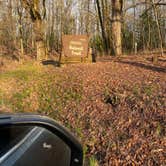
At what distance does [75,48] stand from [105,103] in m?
9.25

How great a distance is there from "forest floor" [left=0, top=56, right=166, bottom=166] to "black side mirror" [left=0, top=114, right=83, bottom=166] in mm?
966

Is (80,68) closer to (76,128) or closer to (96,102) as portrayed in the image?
(96,102)

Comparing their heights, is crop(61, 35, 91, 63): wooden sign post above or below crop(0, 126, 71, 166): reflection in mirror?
above

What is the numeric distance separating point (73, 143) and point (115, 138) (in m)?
4.93

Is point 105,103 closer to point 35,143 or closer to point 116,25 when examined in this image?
point 35,143

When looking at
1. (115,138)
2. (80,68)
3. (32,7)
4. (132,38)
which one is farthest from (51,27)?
(115,138)

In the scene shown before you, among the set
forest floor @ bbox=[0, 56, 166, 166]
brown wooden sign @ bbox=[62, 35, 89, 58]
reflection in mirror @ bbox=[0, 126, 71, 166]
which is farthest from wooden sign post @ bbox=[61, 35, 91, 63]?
reflection in mirror @ bbox=[0, 126, 71, 166]

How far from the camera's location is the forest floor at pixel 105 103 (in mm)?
7656

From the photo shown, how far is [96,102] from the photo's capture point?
1157 centimetres

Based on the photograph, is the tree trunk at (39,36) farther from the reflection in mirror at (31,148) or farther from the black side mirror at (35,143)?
the reflection in mirror at (31,148)

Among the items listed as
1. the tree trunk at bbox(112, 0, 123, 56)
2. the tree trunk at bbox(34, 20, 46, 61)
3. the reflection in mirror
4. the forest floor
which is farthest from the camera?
the tree trunk at bbox(112, 0, 123, 56)

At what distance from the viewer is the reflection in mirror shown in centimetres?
271

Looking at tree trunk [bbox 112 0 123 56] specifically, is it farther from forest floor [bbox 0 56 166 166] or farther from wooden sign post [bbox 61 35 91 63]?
forest floor [bbox 0 56 166 166]

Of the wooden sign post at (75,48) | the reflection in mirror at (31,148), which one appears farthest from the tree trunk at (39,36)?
the reflection in mirror at (31,148)
